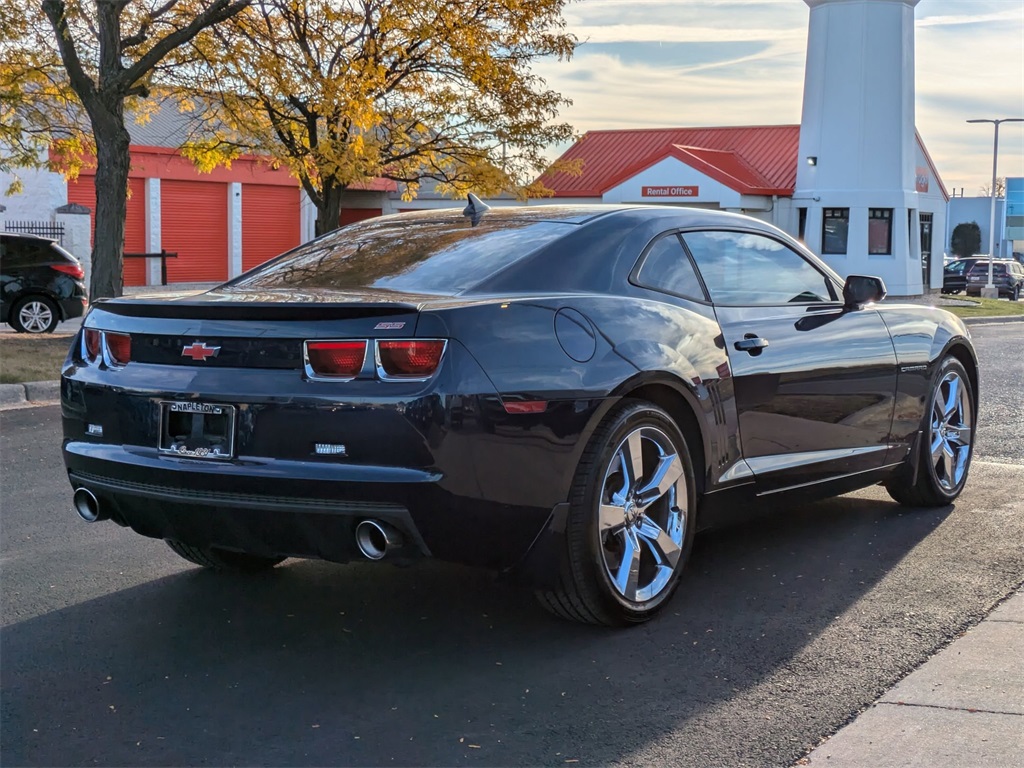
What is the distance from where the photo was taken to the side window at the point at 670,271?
4.89m

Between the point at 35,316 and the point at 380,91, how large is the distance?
624 centimetres

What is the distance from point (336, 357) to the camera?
3982 mm

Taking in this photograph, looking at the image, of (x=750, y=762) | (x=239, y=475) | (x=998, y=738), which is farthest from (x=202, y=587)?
(x=998, y=738)

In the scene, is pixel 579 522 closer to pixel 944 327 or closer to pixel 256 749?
pixel 256 749

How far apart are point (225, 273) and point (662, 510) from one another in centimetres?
3691

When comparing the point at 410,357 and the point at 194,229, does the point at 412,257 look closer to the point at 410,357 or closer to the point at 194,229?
the point at 410,357

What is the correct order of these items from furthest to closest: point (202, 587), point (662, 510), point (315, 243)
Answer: point (315, 243) → point (202, 587) → point (662, 510)

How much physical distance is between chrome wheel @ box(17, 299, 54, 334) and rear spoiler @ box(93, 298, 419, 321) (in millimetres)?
14586

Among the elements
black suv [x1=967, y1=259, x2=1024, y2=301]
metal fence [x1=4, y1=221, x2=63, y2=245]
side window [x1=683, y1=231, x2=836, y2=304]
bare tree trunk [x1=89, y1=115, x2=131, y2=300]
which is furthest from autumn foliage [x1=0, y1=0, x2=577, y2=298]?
black suv [x1=967, y1=259, x2=1024, y2=301]

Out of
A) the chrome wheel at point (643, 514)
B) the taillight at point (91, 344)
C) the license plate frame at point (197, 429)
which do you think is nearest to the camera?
the license plate frame at point (197, 429)

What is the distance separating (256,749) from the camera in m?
3.43

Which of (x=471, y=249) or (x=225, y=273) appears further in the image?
(x=225, y=273)

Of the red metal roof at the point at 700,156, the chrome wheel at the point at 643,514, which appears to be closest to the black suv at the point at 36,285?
the chrome wheel at the point at 643,514

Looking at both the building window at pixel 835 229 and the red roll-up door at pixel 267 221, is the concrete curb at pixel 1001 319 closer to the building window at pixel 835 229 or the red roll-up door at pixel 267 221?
the building window at pixel 835 229
